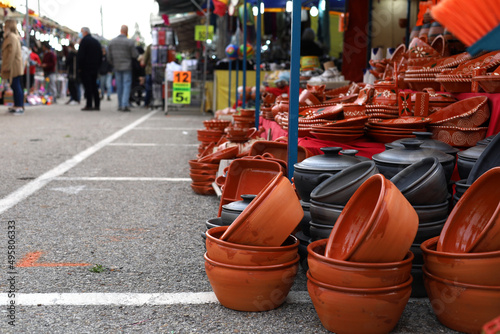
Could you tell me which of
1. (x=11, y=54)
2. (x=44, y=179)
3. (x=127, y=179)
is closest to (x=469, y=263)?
(x=127, y=179)

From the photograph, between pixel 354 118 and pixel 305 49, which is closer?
pixel 354 118

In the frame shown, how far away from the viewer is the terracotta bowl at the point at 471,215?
1966 millimetres

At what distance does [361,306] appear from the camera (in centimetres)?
179

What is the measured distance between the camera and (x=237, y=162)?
2.98 meters

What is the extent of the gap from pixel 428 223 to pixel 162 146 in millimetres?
5350

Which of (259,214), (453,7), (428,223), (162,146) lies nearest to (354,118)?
(428,223)

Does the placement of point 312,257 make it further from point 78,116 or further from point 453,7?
point 78,116

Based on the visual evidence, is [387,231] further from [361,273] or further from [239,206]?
[239,206]

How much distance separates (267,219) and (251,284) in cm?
24

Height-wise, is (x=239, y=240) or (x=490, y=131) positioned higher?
(x=490, y=131)

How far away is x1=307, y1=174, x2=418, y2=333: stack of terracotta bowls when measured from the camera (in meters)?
1.76

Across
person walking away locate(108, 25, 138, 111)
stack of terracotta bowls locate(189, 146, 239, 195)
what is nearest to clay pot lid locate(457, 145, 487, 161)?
stack of terracotta bowls locate(189, 146, 239, 195)

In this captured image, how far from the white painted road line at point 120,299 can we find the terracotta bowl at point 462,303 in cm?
50

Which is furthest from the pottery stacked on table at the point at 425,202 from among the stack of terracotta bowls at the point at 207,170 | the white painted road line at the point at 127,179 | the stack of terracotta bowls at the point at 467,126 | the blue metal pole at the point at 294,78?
the white painted road line at the point at 127,179
